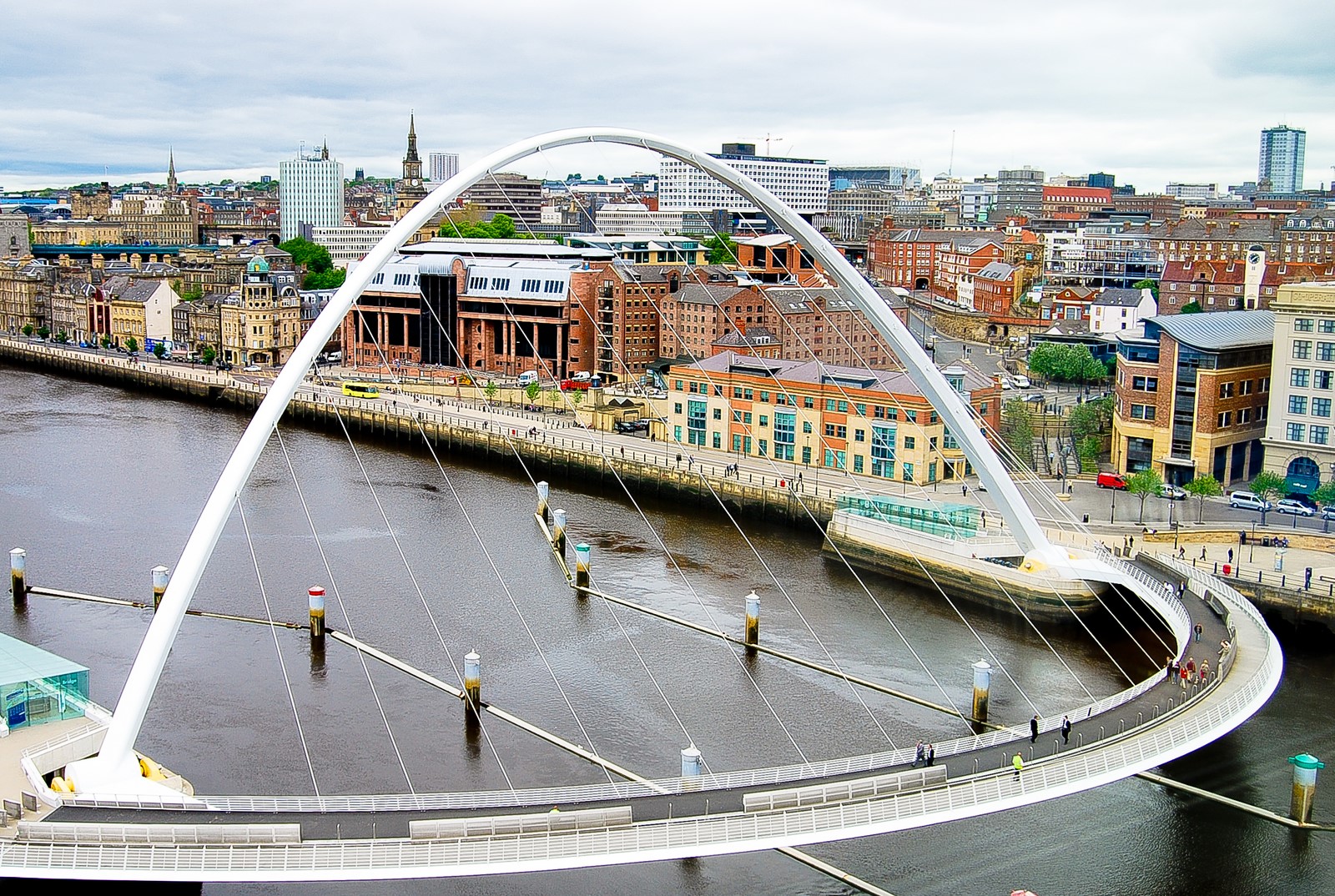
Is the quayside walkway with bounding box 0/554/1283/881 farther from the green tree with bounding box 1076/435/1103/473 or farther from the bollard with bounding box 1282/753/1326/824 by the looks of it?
the green tree with bounding box 1076/435/1103/473

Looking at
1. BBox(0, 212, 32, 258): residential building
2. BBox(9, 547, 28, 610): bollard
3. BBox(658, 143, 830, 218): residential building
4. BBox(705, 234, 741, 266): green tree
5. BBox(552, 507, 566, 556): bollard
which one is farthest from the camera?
BBox(658, 143, 830, 218): residential building

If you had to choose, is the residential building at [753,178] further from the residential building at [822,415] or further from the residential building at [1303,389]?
the residential building at [1303,389]

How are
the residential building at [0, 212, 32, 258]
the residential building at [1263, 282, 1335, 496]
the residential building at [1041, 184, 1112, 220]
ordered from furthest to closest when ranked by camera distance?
the residential building at [1041, 184, 1112, 220], the residential building at [0, 212, 32, 258], the residential building at [1263, 282, 1335, 496]

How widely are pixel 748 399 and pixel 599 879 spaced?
26.5m

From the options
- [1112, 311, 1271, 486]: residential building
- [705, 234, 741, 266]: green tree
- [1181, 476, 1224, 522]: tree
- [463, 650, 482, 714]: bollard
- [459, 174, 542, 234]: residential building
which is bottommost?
[463, 650, 482, 714]: bollard

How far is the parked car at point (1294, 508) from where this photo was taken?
109 feet

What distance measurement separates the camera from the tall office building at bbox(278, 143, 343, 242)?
156 meters

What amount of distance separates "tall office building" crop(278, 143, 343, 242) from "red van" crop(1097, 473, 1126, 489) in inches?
5095

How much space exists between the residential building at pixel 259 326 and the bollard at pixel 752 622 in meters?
49.4

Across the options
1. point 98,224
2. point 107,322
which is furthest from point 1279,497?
point 98,224

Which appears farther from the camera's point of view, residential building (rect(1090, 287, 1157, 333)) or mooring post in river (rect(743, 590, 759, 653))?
residential building (rect(1090, 287, 1157, 333))

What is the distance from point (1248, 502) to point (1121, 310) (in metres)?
31.0

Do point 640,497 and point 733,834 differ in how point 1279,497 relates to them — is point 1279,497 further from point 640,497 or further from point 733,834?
point 733,834

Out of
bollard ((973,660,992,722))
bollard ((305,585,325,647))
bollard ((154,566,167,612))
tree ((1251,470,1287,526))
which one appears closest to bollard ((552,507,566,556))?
bollard ((305,585,325,647))
